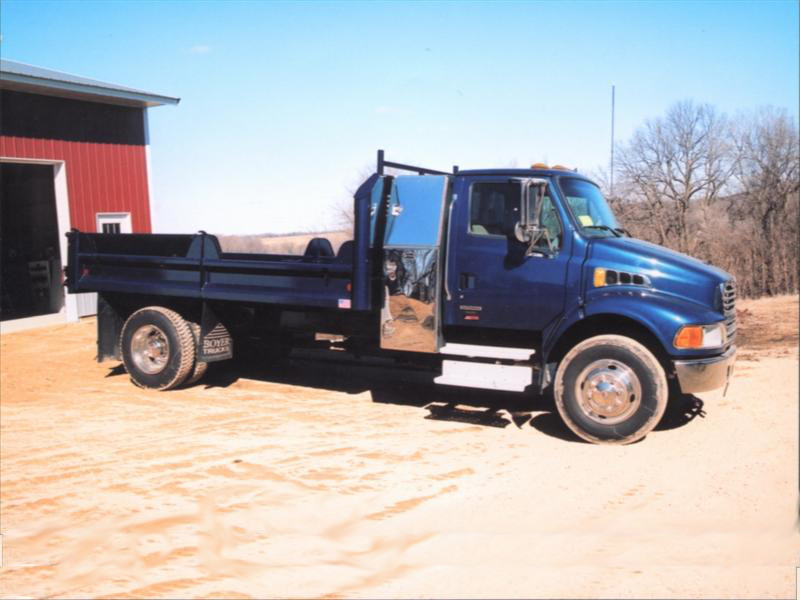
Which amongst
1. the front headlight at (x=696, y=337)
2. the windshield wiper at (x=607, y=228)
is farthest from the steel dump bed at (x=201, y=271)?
the front headlight at (x=696, y=337)

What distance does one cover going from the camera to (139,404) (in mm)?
8727

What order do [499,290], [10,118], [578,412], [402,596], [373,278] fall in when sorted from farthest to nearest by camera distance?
[10,118] → [373,278] → [499,290] → [578,412] → [402,596]

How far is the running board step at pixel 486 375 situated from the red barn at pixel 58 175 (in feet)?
40.7

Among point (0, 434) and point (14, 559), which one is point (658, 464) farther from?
point (0, 434)

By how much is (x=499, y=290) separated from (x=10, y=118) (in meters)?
13.1

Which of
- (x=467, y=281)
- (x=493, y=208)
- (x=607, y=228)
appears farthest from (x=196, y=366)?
(x=607, y=228)

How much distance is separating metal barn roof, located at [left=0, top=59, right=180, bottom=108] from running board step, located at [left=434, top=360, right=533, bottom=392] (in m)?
12.5

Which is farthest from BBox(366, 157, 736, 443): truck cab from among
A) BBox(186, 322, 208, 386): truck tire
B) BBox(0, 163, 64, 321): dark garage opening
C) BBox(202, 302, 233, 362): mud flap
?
BBox(0, 163, 64, 321): dark garage opening

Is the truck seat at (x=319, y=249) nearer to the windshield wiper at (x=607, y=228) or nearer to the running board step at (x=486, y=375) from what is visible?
the running board step at (x=486, y=375)

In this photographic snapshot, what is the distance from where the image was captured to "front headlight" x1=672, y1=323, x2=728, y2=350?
643 cm

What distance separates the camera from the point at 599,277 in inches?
268

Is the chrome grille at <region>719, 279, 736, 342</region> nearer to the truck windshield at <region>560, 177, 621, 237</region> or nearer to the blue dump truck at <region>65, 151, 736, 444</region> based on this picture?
the blue dump truck at <region>65, 151, 736, 444</region>

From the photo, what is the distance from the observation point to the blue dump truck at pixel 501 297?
258 inches

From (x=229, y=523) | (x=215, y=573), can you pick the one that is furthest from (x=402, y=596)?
(x=229, y=523)
